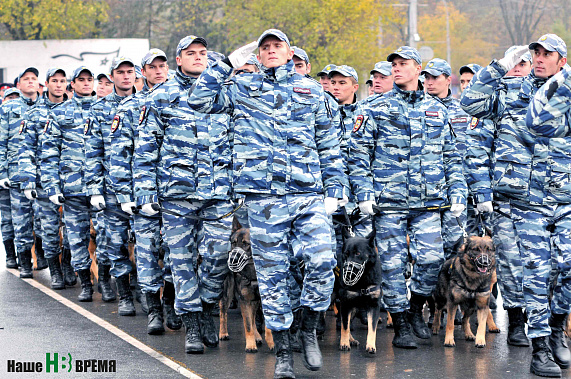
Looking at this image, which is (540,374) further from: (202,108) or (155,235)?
(155,235)

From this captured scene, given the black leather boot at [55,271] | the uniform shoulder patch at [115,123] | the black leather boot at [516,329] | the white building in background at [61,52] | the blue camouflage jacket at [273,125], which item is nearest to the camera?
the blue camouflage jacket at [273,125]

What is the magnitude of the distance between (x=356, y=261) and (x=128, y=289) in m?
3.28

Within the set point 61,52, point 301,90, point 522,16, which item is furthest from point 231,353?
point 522,16

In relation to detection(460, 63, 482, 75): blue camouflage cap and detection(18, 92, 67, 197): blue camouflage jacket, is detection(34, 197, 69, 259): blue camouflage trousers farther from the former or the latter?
detection(460, 63, 482, 75): blue camouflage cap

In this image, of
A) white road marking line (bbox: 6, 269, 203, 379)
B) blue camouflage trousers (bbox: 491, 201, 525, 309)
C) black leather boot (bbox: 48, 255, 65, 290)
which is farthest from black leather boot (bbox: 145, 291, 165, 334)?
black leather boot (bbox: 48, 255, 65, 290)

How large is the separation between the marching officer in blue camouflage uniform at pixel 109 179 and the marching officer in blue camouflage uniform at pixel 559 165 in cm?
464

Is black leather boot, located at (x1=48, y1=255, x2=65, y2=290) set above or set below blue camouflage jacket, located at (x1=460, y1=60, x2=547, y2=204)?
below

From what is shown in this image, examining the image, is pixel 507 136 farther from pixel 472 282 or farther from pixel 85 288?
pixel 85 288

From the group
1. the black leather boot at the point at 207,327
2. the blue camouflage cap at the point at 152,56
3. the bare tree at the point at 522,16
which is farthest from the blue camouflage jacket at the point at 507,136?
the bare tree at the point at 522,16

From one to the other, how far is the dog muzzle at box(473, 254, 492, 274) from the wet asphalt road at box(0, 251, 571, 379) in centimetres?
70

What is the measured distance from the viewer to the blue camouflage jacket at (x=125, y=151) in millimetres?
9180

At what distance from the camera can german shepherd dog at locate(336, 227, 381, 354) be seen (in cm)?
806

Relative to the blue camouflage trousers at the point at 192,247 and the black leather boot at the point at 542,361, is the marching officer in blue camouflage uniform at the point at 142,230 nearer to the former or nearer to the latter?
the blue camouflage trousers at the point at 192,247

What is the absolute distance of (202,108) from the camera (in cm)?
721
